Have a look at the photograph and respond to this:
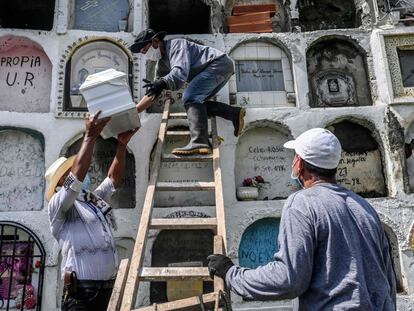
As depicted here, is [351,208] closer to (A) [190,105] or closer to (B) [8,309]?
(A) [190,105]

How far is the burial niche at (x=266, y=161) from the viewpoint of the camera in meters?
5.04

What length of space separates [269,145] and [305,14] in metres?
2.15

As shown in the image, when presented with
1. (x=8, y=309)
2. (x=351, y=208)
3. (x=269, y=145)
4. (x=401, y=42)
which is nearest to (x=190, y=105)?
(x=269, y=145)

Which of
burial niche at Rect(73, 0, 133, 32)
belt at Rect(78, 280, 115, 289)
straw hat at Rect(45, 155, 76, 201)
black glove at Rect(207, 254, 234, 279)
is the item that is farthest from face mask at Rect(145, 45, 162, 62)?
black glove at Rect(207, 254, 234, 279)

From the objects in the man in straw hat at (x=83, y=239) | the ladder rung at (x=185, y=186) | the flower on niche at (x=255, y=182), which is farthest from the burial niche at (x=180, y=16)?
the man in straw hat at (x=83, y=239)

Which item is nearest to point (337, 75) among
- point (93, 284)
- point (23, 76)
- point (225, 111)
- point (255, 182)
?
point (255, 182)

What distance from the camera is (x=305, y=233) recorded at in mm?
1557

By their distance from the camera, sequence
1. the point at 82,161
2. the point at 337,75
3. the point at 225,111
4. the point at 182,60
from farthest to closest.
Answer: the point at 337,75, the point at 225,111, the point at 182,60, the point at 82,161

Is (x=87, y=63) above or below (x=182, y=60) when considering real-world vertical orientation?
above

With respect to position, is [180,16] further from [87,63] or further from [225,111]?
[225,111]

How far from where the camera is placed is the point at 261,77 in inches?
213

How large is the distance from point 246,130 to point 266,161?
18.1 inches

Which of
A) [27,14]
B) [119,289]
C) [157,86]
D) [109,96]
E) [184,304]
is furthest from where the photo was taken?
[27,14]

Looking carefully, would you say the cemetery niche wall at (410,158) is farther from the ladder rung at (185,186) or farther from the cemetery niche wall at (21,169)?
the cemetery niche wall at (21,169)
